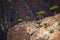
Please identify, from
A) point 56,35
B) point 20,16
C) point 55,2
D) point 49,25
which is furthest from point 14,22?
point 56,35

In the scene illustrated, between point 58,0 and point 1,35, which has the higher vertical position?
point 58,0

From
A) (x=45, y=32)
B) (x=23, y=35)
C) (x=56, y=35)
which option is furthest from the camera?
(x=23, y=35)

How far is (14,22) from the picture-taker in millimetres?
31250

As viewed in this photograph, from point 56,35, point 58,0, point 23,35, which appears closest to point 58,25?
point 56,35

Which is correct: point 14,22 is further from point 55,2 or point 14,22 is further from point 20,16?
point 55,2

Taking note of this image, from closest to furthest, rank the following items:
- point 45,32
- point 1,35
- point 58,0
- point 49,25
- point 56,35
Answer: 1. point 56,35
2. point 45,32
3. point 49,25
4. point 58,0
5. point 1,35

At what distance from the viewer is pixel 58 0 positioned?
28.2 meters

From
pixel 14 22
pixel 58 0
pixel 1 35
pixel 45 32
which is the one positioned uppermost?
pixel 58 0

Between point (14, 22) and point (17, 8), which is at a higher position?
point (17, 8)

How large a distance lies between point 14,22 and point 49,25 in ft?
43.9

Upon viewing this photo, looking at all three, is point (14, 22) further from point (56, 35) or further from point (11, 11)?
point (56, 35)

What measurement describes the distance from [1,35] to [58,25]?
15.7 meters

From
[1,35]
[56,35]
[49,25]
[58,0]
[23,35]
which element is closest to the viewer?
[56,35]

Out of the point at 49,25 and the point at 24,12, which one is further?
the point at 24,12
